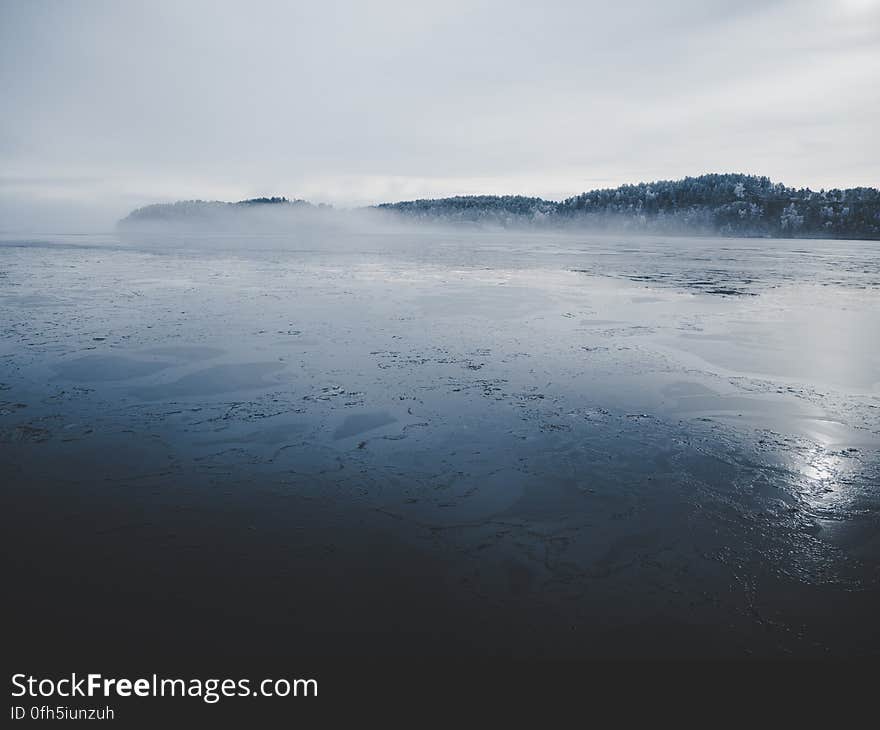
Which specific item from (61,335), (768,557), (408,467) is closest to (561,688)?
(768,557)

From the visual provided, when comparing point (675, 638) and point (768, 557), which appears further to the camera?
point (768, 557)

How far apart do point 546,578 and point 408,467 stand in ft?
6.93

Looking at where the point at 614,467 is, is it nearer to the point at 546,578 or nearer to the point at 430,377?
the point at 546,578

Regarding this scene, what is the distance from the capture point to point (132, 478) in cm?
528

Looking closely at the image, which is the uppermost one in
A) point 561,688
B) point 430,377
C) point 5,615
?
point 430,377

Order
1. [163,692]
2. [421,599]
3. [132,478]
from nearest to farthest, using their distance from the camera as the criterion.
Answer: [163,692]
[421,599]
[132,478]

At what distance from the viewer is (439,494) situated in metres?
5.14

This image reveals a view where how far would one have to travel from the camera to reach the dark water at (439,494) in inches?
138

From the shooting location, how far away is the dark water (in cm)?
351

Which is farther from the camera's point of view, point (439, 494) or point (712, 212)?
point (712, 212)

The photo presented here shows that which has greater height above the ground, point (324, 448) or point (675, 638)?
point (324, 448)

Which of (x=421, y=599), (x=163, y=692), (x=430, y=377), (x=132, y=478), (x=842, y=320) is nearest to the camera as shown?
(x=163, y=692)

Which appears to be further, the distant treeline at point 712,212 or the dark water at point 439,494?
the distant treeline at point 712,212

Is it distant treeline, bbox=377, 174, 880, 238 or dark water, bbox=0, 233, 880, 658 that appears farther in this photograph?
distant treeline, bbox=377, 174, 880, 238
